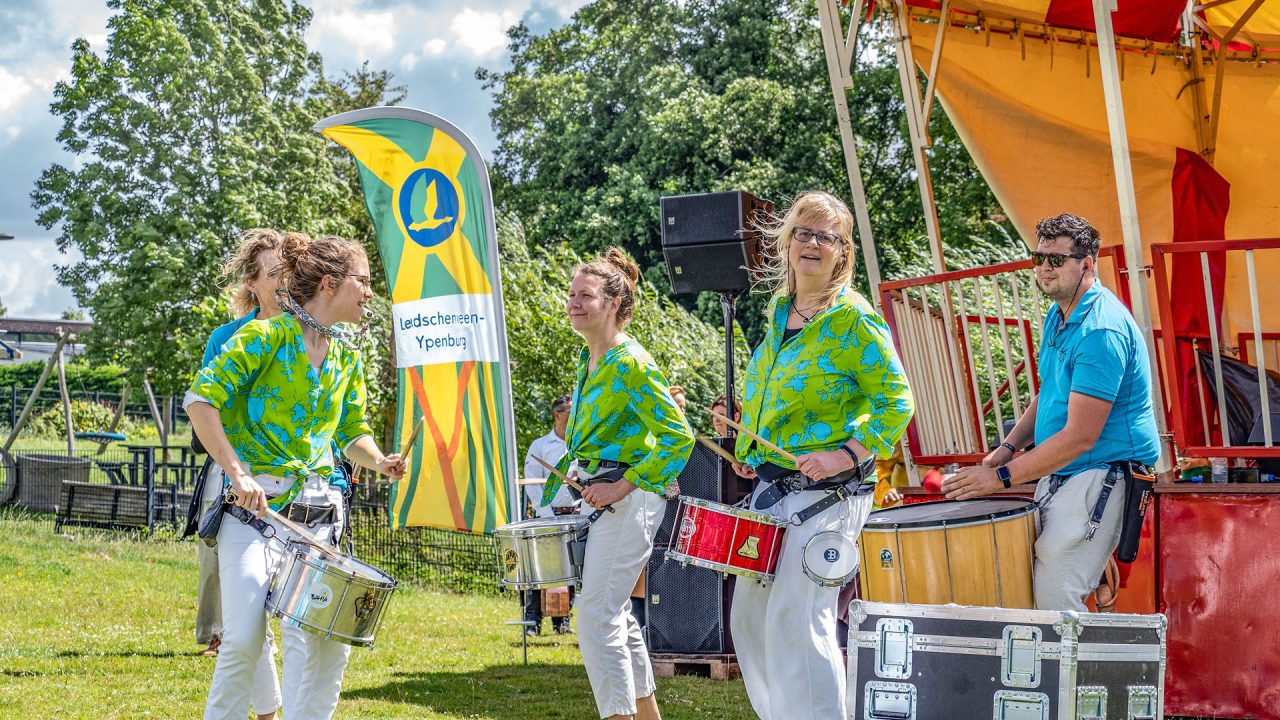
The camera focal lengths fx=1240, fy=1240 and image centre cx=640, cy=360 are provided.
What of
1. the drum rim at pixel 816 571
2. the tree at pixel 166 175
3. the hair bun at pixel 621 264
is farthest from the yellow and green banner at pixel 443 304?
the tree at pixel 166 175

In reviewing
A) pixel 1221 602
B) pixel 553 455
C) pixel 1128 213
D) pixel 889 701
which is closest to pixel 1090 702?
pixel 889 701

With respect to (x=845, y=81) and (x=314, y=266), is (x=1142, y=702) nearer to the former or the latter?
(x=314, y=266)

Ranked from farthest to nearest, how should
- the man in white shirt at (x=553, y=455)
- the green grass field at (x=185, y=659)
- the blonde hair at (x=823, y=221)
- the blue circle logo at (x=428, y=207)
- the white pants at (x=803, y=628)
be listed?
the man in white shirt at (x=553, y=455)
the blue circle logo at (x=428, y=207)
the green grass field at (x=185, y=659)
the blonde hair at (x=823, y=221)
the white pants at (x=803, y=628)

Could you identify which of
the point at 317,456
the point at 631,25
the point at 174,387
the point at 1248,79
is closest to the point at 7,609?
the point at 317,456

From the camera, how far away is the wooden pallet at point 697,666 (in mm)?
Result: 7355

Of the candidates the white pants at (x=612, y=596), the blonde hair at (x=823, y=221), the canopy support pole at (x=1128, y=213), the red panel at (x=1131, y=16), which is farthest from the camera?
the red panel at (x=1131, y=16)

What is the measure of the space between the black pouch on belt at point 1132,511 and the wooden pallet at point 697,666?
3.43 metres

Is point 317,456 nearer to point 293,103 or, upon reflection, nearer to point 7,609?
point 7,609

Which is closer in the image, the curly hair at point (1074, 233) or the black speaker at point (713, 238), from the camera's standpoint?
the curly hair at point (1074, 233)

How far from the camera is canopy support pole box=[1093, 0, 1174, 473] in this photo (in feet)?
18.6

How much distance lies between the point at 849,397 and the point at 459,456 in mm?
4130

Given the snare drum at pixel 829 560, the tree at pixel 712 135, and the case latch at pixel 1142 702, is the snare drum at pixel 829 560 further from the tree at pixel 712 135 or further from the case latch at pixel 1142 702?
the tree at pixel 712 135

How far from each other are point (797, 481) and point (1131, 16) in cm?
539

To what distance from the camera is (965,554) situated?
14.4 ft
